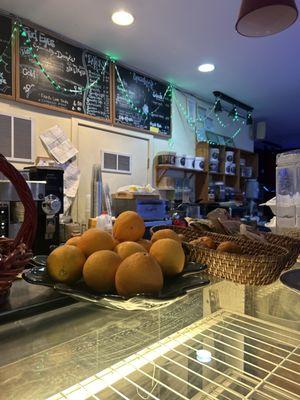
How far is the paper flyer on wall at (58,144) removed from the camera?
2.52 m

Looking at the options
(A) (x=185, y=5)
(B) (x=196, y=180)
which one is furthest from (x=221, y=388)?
(B) (x=196, y=180)

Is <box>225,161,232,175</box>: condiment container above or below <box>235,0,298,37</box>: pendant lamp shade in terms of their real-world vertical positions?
below

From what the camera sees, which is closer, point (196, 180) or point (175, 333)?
point (175, 333)

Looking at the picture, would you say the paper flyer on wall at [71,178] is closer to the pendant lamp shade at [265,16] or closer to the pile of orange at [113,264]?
the pendant lamp shade at [265,16]

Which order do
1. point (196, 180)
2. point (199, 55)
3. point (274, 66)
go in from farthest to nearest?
point (196, 180) < point (274, 66) < point (199, 55)

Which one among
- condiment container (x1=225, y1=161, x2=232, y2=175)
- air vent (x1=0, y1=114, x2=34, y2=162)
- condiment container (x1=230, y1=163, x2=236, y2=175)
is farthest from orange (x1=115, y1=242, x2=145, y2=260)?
condiment container (x1=230, y1=163, x2=236, y2=175)

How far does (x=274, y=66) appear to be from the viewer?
120 inches

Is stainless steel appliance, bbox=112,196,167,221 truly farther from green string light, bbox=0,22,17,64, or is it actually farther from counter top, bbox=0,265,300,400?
counter top, bbox=0,265,300,400

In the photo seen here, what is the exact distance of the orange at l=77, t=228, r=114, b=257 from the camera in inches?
24.1

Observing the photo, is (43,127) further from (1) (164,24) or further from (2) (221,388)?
(2) (221,388)

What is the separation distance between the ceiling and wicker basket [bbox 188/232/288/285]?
197 centimetres

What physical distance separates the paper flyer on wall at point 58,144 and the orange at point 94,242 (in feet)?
6.77

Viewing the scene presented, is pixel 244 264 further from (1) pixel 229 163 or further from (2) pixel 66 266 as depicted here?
(1) pixel 229 163

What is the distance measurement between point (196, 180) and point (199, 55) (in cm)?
159
